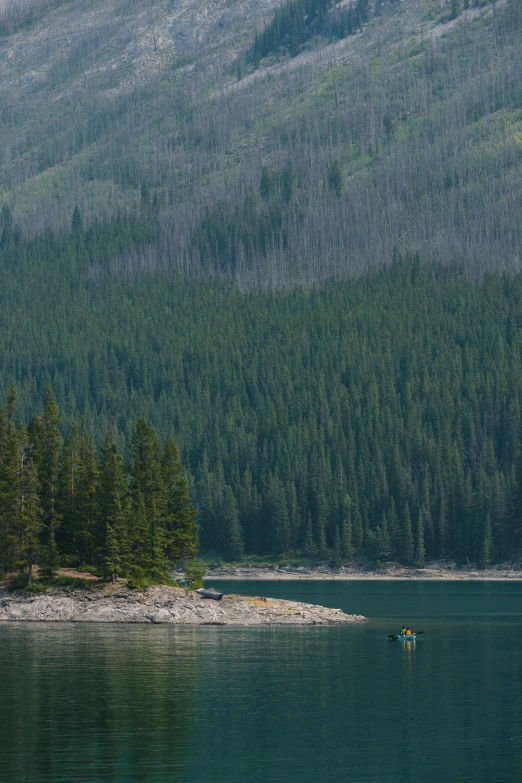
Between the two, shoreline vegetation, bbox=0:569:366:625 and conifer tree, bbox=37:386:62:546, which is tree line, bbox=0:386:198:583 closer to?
conifer tree, bbox=37:386:62:546

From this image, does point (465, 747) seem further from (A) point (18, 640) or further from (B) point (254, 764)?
(A) point (18, 640)

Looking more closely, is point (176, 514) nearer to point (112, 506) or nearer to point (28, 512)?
point (112, 506)

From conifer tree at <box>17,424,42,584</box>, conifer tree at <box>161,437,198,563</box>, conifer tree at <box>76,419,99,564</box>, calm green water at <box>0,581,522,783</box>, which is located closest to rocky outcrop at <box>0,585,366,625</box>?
conifer tree at <box>17,424,42,584</box>

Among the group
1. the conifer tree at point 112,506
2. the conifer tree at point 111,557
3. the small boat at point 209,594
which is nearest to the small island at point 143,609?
the small boat at point 209,594

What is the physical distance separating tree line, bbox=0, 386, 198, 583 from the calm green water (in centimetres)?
1159

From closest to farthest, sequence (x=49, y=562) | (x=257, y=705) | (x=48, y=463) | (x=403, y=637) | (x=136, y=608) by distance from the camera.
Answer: (x=257, y=705) → (x=403, y=637) → (x=136, y=608) → (x=49, y=562) → (x=48, y=463)

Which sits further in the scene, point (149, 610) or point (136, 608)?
point (136, 608)

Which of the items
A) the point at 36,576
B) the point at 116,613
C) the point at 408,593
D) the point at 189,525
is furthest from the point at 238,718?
the point at 408,593

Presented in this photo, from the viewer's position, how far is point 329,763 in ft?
196

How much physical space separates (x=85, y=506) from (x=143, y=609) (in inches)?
548

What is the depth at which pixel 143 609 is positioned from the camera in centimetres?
11756

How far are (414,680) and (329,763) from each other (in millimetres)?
24624

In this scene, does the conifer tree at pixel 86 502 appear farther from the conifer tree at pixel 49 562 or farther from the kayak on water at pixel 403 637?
the kayak on water at pixel 403 637

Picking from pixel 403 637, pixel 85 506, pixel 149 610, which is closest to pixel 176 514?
pixel 85 506
